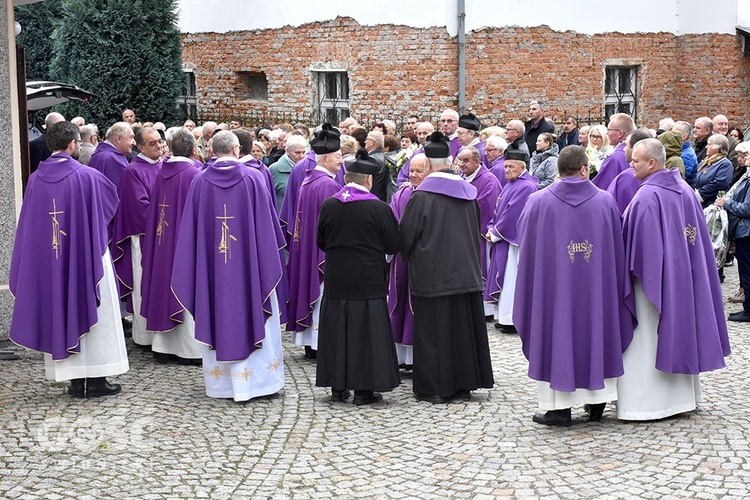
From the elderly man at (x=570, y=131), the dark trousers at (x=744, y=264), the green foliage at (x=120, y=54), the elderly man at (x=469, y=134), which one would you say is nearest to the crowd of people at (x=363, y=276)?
the dark trousers at (x=744, y=264)

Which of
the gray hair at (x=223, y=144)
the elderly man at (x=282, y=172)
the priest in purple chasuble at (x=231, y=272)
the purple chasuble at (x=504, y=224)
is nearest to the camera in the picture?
the priest in purple chasuble at (x=231, y=272)

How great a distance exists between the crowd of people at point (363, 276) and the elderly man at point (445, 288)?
0.01 meters

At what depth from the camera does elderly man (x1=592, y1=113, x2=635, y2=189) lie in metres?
10.8

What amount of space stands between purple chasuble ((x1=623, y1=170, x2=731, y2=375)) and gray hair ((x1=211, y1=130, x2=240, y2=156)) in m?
2.94

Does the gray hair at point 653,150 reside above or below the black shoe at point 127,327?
above

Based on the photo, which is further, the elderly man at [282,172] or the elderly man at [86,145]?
the elderly man at [282,172]

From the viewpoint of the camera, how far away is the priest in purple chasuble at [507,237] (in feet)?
36.1

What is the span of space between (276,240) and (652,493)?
3580 millimetres

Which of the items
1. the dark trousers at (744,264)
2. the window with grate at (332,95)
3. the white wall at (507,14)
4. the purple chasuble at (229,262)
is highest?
the white wall at (507,14)

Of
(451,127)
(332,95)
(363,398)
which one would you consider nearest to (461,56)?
(332,95)

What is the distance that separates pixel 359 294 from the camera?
27.6 ft

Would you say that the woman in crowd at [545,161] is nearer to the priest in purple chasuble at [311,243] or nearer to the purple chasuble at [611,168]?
the purple chasuble at [611,168]

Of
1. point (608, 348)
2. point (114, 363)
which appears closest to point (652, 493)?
point (608, 348)

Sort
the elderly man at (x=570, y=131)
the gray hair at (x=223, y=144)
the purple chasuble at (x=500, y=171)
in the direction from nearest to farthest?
the gray hair at (x=223, y=144) → the purple chasuble at (x=500, y=171) → the elderly man at (x=570, y=131)
